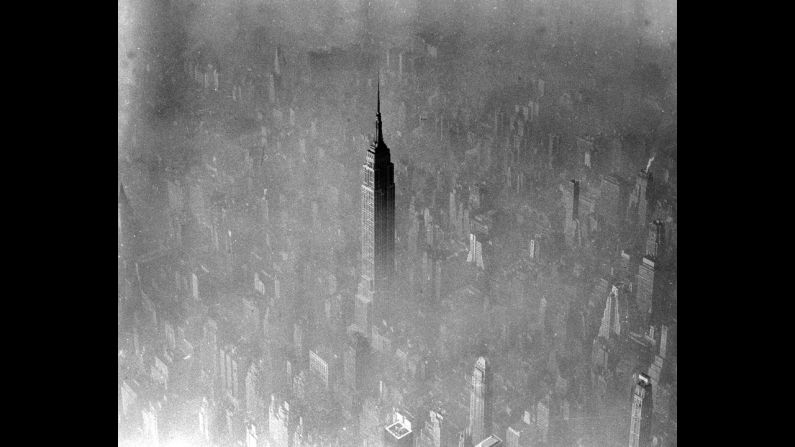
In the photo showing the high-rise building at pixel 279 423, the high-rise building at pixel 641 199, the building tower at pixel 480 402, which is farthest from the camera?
the high-rise building at pixel 279 423

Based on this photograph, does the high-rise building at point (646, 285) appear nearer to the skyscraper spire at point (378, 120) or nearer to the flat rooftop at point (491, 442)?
the flat rooftop at point (491, 442)

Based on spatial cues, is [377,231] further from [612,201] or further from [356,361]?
[612,201]

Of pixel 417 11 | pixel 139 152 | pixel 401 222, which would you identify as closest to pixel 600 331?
pixel 401 222

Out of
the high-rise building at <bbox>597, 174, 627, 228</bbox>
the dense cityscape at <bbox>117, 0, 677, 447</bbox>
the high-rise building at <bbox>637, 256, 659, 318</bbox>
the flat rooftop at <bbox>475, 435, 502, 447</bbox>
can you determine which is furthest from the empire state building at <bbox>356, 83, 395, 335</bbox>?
the high-rise building at <bbox>637, 256, 659, 318</bbox>

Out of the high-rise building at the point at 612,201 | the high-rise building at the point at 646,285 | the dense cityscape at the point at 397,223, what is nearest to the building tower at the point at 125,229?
the dense cityscape at the point at 397,223

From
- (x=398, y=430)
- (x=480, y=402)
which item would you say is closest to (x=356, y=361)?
(x=398, y=430)
